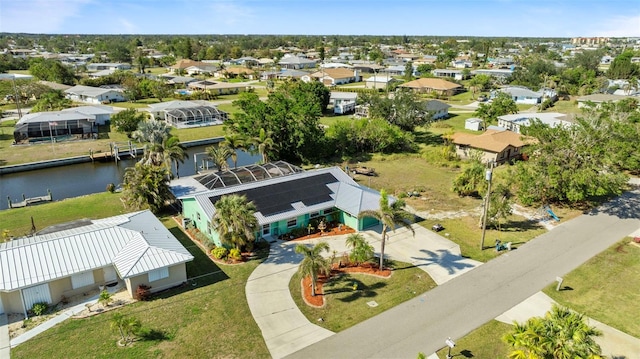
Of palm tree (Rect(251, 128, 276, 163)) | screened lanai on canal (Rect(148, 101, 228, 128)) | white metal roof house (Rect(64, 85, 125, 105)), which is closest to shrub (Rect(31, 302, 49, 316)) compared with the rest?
palm tree (Rect(251, 128, 276, 163))

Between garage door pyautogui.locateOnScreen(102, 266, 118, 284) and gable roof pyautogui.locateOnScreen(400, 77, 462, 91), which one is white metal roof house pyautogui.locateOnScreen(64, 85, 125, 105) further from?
garage door pyautogui.locateOnScreen(102, 266, 118, 284)

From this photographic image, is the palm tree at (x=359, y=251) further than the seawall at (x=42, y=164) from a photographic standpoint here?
No

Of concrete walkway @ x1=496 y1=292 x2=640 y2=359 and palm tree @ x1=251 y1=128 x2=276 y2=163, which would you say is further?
palm tree @ x1=251 y1=128 x2=276 y2=163

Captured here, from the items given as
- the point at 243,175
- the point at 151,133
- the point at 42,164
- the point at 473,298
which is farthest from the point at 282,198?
the point at 42,164

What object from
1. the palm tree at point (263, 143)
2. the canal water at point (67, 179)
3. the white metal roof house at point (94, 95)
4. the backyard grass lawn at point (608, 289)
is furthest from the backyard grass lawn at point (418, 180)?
the white metal roof house at point (94, 95)

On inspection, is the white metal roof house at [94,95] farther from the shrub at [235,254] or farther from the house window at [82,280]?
the shrub at [235,254]

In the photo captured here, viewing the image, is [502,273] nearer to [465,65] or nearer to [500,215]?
[500,215]
